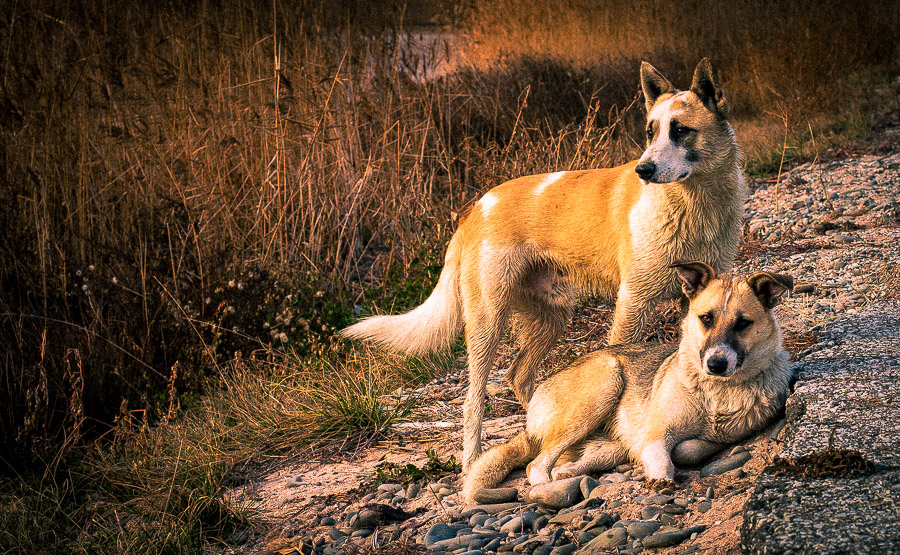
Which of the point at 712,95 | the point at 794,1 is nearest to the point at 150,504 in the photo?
the point at 712,95

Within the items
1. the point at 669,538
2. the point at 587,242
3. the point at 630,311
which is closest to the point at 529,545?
the point at 669,538

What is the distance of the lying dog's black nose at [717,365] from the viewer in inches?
137

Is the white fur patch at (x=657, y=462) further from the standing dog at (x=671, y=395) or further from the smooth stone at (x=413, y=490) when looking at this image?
the smooth stone at (x=413, y=490)

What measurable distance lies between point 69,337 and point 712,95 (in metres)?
4.91

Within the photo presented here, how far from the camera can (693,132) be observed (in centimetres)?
430

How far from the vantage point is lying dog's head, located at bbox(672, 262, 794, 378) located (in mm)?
3527

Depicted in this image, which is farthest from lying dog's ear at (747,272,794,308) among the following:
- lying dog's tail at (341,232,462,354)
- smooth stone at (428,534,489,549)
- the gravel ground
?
lying dog's tail at (341,232,462,354)

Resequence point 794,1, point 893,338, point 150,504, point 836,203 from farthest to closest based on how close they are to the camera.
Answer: point 794,1
point 836,203
point 150,504
point 893,338

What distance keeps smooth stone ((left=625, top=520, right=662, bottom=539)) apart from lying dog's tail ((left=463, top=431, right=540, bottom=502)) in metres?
1.04

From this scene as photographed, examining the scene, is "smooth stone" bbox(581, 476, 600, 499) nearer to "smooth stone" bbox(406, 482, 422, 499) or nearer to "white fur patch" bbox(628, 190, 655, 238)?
"smooth stone" bbox(406, 482, 422, 499)

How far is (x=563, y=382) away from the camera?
4352 mm

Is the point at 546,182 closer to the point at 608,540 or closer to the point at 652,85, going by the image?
the point at 652,85

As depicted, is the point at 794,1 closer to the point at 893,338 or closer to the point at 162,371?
the point at 893,338

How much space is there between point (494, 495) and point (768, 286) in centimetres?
166
